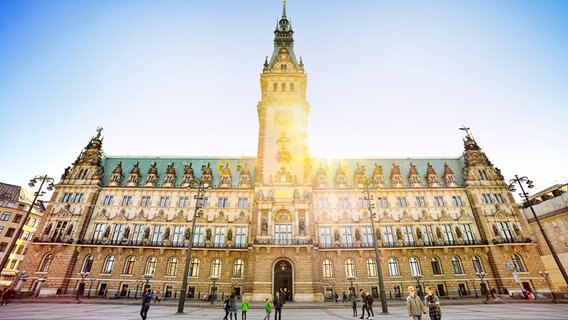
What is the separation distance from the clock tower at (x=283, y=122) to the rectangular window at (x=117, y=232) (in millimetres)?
22465

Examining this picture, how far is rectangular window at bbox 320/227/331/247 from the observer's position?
37469mm

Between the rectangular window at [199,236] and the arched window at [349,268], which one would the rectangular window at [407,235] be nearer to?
the arched window at [349,268]

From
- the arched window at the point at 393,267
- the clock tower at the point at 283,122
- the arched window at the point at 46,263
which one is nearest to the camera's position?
the arched window at the point at 46,263

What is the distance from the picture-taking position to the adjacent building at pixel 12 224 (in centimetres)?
5169

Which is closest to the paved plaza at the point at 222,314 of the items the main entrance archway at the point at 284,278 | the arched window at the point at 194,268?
the main entrance archway at the point at 284,278

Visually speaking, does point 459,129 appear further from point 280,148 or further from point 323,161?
point 280,148

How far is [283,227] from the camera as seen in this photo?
3584cm

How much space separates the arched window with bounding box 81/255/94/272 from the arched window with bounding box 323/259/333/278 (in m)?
33.4

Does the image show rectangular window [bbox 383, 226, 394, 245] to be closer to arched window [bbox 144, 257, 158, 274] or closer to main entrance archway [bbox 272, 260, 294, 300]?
main entrance archway [bbox 272, 260, 294, 300]

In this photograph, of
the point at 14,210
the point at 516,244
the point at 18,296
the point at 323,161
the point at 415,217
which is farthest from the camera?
the point at 14,210

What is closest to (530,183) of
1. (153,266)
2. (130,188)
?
(153,266)

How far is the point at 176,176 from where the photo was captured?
4444cm

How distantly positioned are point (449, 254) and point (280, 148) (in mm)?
29430

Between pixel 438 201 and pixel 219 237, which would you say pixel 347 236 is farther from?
pixel 219 237
